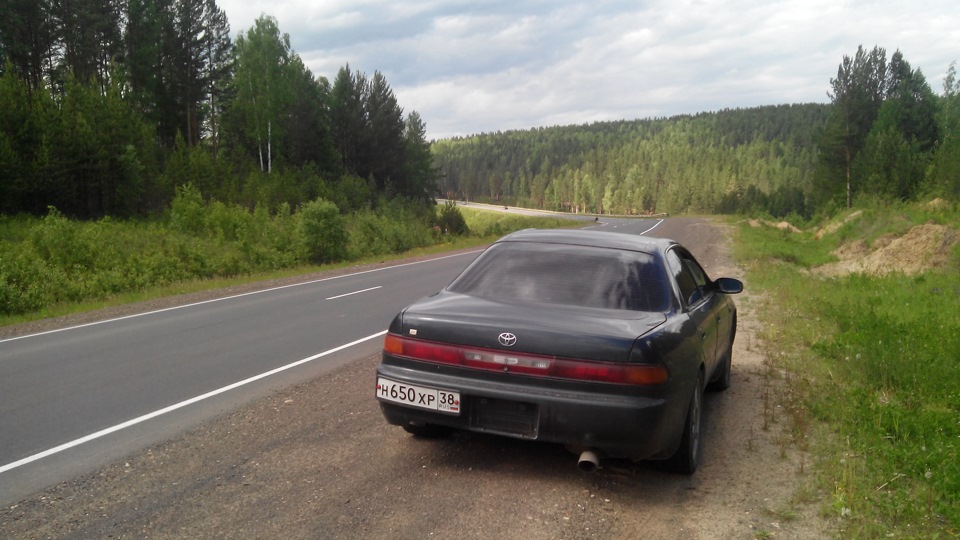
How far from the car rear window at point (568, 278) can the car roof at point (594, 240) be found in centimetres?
9

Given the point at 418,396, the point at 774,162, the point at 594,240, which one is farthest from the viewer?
the point at 774,162

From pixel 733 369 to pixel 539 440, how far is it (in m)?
4.61

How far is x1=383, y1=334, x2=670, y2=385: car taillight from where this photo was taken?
13.0 feet

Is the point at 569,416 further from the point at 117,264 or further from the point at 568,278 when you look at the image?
the point at 117,264

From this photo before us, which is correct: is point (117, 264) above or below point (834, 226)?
above

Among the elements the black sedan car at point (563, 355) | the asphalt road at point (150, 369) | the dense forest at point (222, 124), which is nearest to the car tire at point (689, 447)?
the black sedan car at point (563, 355)

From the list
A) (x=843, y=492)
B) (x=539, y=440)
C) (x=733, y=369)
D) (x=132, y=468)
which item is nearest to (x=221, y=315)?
(x=132, y=468)

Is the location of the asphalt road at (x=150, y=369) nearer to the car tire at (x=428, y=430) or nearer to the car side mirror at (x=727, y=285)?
the car tire at (x=428, y=430)

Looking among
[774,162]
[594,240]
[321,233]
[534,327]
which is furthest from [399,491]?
[774,162]

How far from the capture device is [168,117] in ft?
151

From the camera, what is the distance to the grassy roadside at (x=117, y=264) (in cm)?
1558

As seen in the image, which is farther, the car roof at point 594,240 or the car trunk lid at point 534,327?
the car roof at point 594,240

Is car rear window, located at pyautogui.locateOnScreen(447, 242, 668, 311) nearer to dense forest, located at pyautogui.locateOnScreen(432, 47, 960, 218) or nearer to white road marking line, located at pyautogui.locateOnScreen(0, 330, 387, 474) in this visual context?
white road marking line, located at pyautogui.locateOnScreen(0, 330, 387, 474)

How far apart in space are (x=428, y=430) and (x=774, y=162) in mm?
155425
